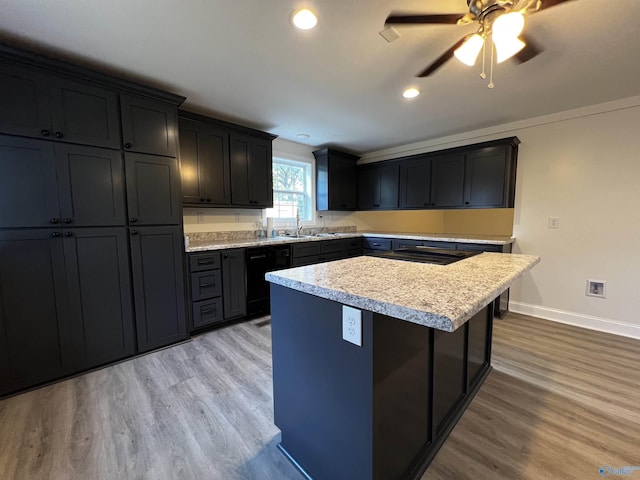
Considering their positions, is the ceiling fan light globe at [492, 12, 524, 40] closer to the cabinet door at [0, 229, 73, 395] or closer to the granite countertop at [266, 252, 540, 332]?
the granite countertop at [266, 252, 540, 332]

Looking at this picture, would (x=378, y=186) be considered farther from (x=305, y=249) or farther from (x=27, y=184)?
(x=27, y=184)

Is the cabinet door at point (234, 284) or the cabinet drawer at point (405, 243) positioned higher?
the cabinet drawer at point (405, 243)

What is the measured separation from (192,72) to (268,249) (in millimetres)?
1892

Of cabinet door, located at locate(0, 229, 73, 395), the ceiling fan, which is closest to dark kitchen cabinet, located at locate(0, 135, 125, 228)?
cabinet door, located at locate(0, 229, 73, 395)

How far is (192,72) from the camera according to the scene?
214 cm

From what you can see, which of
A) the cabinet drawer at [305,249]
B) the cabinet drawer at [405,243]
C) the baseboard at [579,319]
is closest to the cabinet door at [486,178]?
the cabinet drawer at [405,243]

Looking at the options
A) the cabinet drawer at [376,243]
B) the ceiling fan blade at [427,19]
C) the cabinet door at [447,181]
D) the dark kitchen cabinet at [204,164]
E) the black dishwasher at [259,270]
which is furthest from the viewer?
the cabinet drawer at [376,243]

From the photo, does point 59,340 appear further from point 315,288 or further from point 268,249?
point 315,288

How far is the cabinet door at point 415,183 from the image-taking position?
398 centimetres

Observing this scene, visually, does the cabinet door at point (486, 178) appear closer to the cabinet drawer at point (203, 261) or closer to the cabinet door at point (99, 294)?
the cabinet drawer at point (203, 261)

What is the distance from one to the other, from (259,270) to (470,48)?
Answer: 272 centimetres

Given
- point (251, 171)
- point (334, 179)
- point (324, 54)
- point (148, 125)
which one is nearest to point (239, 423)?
point (148, 125)

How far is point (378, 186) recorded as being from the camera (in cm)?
457

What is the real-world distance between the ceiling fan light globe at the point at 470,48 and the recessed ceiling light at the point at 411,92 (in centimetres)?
93
